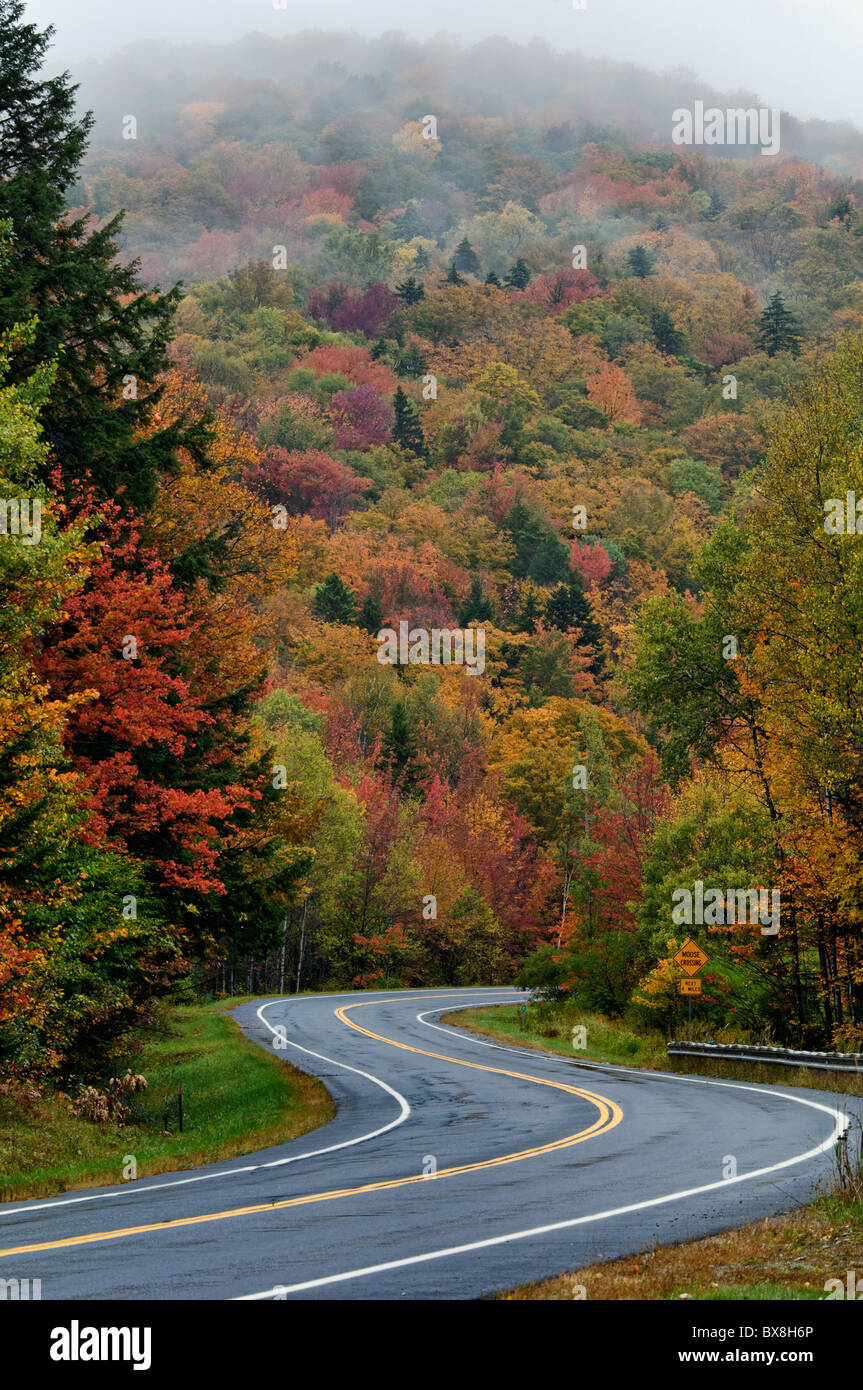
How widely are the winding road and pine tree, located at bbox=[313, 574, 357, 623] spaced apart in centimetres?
6010

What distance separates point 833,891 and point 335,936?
1594 inches

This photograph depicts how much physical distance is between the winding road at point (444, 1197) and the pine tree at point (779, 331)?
126 m

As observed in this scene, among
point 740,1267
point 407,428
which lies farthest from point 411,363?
point 740,1267

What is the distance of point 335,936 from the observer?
61188 millimetres

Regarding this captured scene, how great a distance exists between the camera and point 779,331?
137 meters

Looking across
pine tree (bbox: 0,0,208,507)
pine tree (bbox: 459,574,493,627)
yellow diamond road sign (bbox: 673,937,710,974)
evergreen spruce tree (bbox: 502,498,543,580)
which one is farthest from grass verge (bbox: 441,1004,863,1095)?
evergreen spruce tree (bbox: 502,498,543,580)

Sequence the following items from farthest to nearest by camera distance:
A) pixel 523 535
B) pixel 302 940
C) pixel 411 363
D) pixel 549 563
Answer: pixel 411 363, pixel 523 535, pixel 549 563, pixel 302 940

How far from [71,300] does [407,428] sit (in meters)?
93.8

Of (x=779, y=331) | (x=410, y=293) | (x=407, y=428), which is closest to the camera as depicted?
(x=407, y=428)

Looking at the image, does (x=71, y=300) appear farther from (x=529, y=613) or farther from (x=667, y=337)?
(x=667, y=337)

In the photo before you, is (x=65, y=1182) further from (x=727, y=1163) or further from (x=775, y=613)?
(x=775, y=613)

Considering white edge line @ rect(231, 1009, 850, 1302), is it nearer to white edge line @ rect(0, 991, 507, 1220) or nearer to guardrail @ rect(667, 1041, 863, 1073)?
white edge line @ rect(0, 991, 507, 1220)
